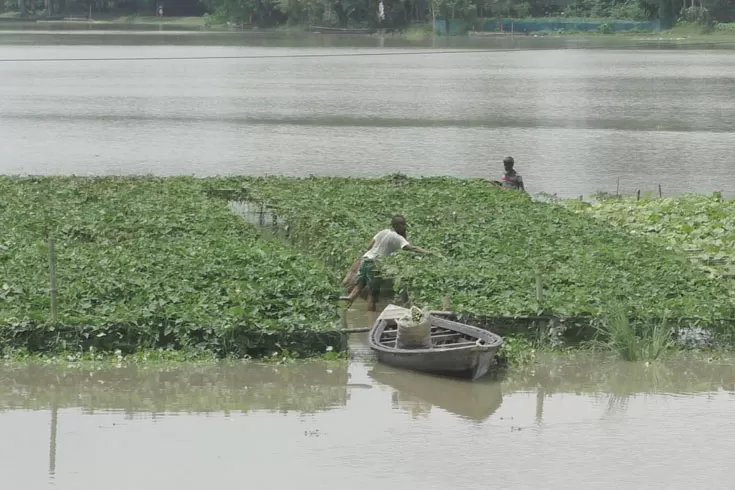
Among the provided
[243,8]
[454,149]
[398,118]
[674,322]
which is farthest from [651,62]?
[674,322]

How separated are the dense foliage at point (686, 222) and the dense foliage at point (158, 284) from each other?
6.71m

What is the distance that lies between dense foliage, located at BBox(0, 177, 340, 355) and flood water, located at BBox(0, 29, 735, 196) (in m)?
16.1

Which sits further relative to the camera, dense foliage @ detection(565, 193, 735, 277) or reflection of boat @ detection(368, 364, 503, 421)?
dense foliage @ detection(565, 193, 735, 277)

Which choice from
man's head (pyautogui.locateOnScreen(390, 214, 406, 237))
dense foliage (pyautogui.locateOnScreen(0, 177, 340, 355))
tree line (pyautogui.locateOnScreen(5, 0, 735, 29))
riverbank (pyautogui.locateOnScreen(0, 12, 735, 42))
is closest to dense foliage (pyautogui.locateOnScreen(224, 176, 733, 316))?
man's head (pyautogui.locateOnScreen(390, 214, 406, 237))

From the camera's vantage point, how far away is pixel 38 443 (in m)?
14.5

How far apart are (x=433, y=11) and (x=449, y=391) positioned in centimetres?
11853

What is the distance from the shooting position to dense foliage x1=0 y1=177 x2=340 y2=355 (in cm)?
1731

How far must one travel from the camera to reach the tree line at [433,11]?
126m

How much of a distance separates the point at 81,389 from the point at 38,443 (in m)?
1.89

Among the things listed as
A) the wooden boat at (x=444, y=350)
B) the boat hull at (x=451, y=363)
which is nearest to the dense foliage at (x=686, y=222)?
the wooden boat at (x=444, y=350)

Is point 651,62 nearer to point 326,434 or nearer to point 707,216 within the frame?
point 707,216

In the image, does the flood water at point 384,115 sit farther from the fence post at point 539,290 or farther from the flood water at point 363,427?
the flood water at point 363,427

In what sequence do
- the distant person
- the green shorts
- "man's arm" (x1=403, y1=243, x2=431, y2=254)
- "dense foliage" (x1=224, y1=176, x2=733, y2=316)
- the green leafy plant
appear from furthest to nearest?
the distant person → "man's arm" (x1=403, y1=243, x2=431, y2=254) → the green shorts → "dense foliage" (x1=224, y1=176, x2=733, y2=316) → the green leafy plant

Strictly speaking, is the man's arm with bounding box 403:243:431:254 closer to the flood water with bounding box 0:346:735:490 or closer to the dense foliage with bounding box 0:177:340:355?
the dense foliage with bounding box 0:177:340:355
